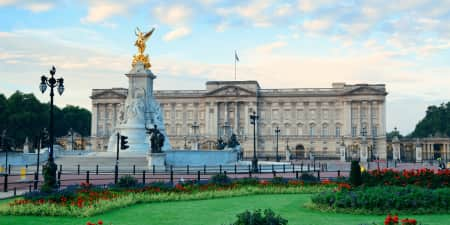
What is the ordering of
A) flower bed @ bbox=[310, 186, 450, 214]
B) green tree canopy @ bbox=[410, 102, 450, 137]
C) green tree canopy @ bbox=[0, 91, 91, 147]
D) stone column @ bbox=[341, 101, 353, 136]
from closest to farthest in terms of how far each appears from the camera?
1. flower bed @ bbox=[310, 186, 450, 214]
2. green tree canopy @ bbox=[0, 91, 91, 147]
3. stone column @ bbox=[341, 101, 353, 136]
4. green tree canopy @ bbox=[410, 102, 450, 137]

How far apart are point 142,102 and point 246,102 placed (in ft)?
199

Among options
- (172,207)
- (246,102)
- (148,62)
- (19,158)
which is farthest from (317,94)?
(172,207)

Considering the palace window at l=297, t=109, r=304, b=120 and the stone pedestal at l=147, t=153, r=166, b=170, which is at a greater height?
the palace window at l=297, t=109, r=304, b=120

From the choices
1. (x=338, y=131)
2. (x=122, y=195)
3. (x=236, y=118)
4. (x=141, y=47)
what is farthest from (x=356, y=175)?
(x=236, y=118)

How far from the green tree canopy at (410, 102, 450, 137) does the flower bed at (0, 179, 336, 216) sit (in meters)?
99.3

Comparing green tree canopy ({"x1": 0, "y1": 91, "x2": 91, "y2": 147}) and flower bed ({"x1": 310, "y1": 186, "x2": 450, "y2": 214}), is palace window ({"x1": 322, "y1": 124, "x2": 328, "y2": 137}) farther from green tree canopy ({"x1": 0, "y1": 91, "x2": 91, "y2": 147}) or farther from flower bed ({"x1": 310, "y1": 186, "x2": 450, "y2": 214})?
flower bed ({"x1": 310, "y1": 186, "x2": 450, "y2": 214})

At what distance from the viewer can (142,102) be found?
46.4m

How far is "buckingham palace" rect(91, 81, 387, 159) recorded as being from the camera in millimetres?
100188

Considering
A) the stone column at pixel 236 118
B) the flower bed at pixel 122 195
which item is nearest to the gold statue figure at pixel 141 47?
the flower bed at pixel 122 195

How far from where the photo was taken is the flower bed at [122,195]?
45.5 ft

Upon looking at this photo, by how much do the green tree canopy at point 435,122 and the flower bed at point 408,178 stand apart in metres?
99.8

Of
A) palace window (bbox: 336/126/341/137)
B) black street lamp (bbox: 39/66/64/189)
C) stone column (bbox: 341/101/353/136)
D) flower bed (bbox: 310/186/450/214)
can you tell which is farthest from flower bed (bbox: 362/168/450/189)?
palace window (bbox: 336/126/341/137)

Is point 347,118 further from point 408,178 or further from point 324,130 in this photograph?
point 408,178

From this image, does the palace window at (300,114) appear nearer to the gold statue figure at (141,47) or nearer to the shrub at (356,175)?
the gold statue figure at (141,47)
